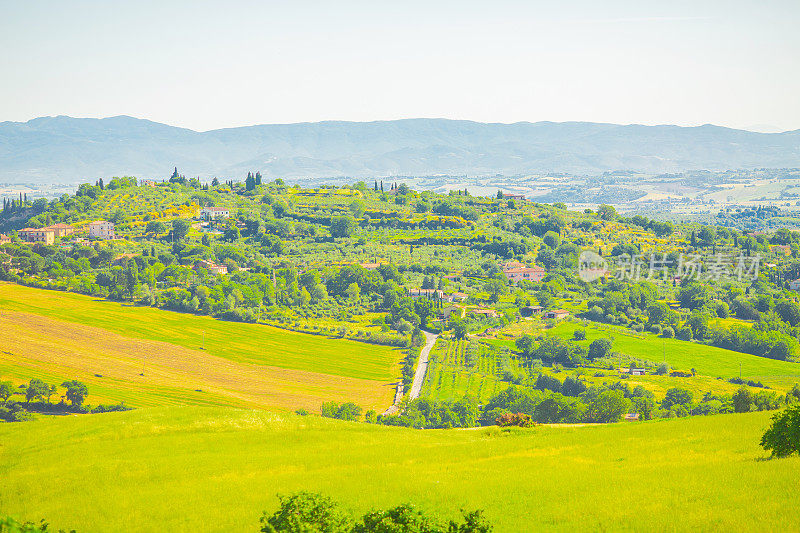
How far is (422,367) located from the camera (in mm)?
92625

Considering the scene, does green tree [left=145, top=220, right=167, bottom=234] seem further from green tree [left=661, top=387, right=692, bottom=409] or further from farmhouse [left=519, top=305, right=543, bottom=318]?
green tree [left=661, top=387, right=692, bottom=409]

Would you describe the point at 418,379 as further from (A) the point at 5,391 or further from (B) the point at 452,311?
(A) the point at 5,391

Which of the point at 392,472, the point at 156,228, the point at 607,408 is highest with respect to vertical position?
the point at 156,228

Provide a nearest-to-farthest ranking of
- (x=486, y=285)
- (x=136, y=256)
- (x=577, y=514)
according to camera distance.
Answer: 1. (x=577, y=514)
2. (x=486, y=285)
3. (x=136, y=256)

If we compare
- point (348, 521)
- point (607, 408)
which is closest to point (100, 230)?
point (607, 408)

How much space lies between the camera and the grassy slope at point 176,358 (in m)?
79.5

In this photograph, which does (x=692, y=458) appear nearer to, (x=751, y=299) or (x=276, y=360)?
(x=276, y=360)

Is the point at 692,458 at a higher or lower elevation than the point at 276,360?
higher

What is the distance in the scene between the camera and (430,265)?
493ft

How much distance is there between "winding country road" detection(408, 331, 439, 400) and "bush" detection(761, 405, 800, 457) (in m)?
53.7

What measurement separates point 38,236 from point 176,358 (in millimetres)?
84455

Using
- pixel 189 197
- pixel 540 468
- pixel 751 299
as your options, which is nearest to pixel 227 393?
pixel 540 468

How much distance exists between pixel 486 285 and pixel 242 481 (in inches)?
4284

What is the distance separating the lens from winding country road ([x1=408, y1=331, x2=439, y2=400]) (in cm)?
8181
